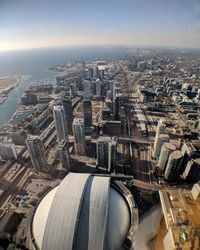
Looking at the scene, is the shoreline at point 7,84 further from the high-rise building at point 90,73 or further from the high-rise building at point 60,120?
the high-rise building at point 60,120

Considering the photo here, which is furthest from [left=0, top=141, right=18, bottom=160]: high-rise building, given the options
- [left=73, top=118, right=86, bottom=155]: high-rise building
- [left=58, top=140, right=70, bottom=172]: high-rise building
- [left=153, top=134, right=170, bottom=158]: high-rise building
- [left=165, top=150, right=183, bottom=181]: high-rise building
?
[left=165, top=150, right=183, bottom=181]: high-rise building

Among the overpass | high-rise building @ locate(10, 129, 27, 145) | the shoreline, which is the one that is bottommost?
the shoreline

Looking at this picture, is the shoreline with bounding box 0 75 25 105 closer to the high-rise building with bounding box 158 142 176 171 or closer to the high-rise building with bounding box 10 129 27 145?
the high-rise building with bounding box 10 129 27 145

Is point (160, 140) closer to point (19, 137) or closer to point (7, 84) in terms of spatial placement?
point (19, 137)

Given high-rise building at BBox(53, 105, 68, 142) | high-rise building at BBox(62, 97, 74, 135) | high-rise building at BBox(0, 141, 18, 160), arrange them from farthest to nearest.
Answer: high-rise building at BBox(62, 97, 74, 135)
high-rise building at BBox(53, 105, 68, 142)
high-rise building at BBox(0, 141, 18, 160)

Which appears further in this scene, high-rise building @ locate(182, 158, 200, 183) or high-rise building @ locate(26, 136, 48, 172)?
high-rise building @ locate(26, 136, 48, 172)

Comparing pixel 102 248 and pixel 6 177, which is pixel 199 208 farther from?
pixel 6 177

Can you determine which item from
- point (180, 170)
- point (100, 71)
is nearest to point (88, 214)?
point (180, 170)

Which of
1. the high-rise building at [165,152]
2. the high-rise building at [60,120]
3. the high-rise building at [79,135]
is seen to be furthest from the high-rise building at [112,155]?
the high-rise building at [60,120]
